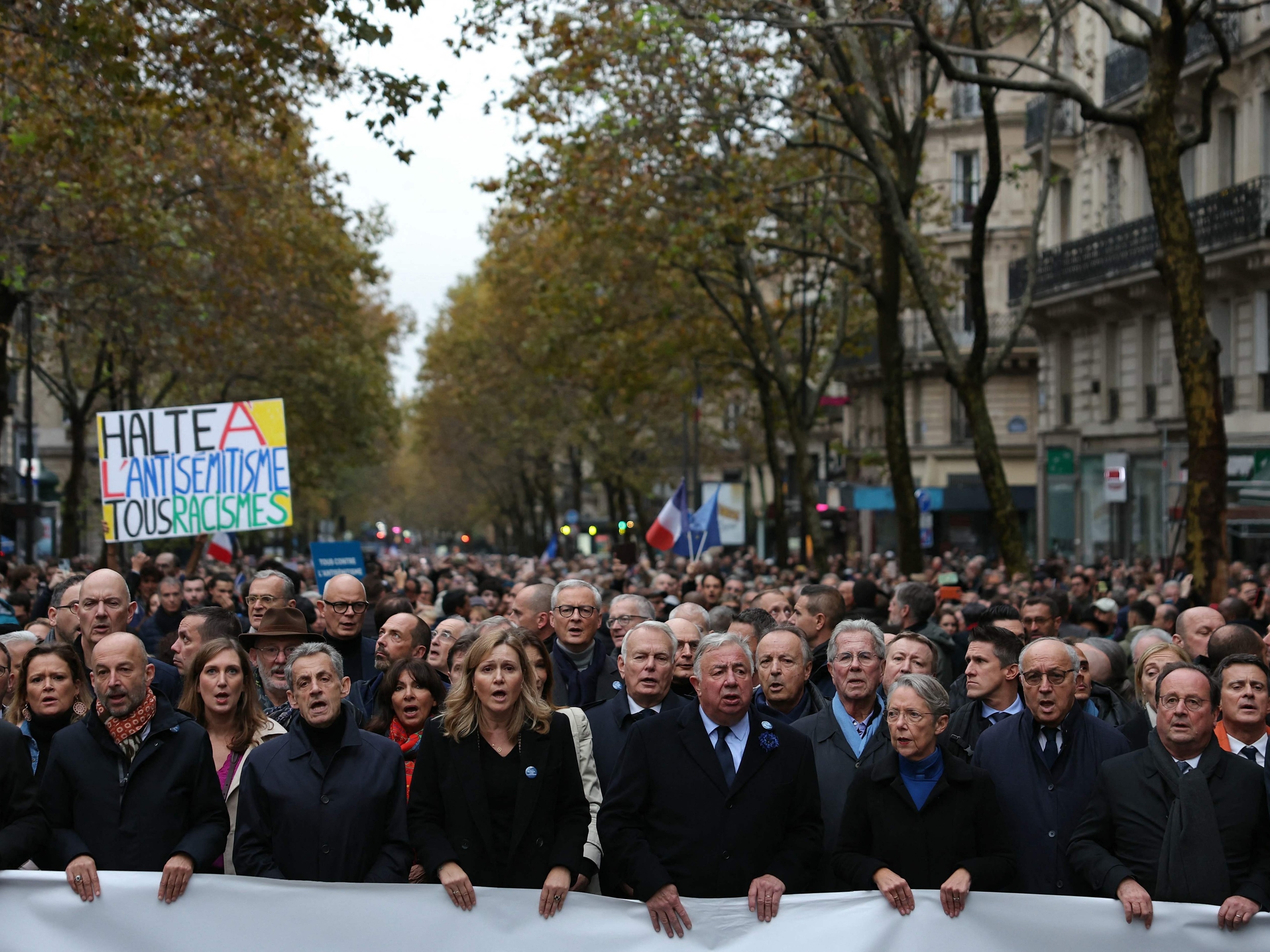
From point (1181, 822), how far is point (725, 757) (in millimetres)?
1613

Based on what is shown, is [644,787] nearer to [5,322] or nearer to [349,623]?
[349,623]

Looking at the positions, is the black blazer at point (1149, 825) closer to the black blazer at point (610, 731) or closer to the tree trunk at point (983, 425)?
the black blazer at point (610, 731)

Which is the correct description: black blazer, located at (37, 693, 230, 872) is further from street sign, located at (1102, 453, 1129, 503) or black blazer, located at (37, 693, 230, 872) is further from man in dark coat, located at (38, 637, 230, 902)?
street sign, located at (1102, 453, 1129, 503)

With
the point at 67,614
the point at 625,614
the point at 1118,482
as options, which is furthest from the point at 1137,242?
the point at 67,614

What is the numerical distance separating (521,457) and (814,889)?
57175 mm

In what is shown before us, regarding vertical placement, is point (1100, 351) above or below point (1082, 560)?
above

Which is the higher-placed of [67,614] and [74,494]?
[74,494]

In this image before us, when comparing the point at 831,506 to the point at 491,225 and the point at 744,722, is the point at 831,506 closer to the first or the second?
the point at 491,225

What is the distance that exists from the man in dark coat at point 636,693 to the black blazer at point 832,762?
22.6 inches

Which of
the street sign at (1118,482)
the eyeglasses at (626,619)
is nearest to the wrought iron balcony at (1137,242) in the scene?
the street sign at (1118,482)

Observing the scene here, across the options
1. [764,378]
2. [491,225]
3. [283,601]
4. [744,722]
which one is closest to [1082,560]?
[764,378]

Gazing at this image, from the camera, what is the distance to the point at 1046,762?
6523mm

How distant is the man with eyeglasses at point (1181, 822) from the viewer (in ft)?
19.2

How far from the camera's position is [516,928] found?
6090mm
